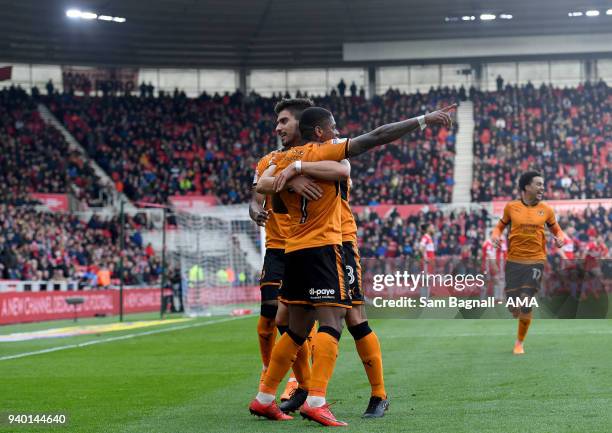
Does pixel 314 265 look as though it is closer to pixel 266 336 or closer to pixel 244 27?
pixel 266 336

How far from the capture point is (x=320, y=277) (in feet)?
23.9

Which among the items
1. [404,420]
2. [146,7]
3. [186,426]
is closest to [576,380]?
[404,420]

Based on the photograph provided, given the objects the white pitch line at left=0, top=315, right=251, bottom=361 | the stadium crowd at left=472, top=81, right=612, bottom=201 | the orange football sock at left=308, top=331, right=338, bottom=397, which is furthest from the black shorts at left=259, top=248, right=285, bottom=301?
the stadium crowd at left=472, top=81, right=612, bottom=201

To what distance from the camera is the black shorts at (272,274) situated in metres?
8.97

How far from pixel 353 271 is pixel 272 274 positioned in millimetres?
1326

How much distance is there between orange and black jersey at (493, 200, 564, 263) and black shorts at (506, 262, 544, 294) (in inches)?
3.2

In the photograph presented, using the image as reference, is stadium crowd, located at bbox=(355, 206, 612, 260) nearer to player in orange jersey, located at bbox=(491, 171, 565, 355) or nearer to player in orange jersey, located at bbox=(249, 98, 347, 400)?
player in orange jersey, located at bbox=(491, 171, 565, 355)

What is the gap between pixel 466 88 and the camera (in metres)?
54.4

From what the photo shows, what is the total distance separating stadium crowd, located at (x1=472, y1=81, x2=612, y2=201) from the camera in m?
44.9

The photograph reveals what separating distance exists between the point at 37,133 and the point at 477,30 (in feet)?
66.7

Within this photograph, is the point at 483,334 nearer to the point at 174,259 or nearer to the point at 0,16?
the point at 174,259

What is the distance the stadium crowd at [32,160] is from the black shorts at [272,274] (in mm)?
32208

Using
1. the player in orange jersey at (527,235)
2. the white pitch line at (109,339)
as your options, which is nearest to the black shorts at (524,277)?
the player in orange jersey at (527,235)

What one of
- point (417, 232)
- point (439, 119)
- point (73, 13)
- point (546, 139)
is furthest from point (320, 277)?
point (546, 139)
